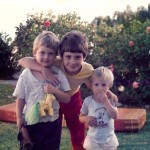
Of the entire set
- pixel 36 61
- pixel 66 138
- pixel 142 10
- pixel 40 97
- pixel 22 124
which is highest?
pixel 142 10

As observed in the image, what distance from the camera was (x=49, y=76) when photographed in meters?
3.43

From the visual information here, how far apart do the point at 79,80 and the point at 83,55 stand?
26cm

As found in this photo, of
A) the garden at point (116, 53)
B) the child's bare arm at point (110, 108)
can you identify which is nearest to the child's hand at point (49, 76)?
the child's bare arm at point (110, 108)

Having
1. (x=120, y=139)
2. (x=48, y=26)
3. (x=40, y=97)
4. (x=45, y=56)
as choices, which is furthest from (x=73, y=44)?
(x=48, y=26)

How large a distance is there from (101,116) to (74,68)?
0.48 meters

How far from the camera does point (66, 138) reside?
18.0 ft

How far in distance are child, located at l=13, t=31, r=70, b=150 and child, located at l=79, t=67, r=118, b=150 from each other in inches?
12.1

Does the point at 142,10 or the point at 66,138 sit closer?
the point at 66,138

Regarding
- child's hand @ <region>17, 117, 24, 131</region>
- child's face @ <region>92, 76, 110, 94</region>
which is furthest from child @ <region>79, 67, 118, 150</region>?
child's hand @ <region>17, 117, 24, 131</region>

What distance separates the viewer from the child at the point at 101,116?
11.9ft

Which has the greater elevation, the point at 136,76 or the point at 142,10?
the point at 142,10

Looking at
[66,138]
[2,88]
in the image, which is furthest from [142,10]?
[66,138]

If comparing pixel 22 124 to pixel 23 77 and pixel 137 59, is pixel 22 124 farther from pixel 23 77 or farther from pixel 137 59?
pixel 137 59

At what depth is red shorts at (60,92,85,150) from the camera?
3949 mm
